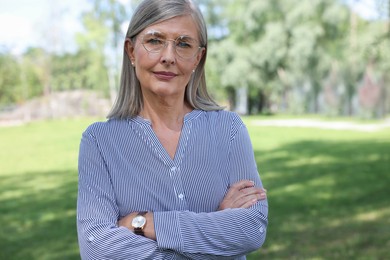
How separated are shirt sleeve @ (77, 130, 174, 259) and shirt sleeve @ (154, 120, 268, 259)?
6cm

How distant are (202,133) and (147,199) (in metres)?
0.31

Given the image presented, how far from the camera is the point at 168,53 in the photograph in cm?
191

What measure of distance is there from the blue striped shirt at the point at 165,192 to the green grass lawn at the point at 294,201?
3.74 m

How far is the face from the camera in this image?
1.91 metres

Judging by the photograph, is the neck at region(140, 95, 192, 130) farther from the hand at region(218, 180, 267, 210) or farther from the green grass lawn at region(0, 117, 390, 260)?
the green grass lawn at region(0, 117, 390, 260)

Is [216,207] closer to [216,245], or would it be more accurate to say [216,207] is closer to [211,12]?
[216,245]

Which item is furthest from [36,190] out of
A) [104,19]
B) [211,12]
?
[104,19]

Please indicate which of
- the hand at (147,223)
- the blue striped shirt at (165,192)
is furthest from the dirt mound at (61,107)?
the hand at (147,223)

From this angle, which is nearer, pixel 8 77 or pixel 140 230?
pixel 140 230

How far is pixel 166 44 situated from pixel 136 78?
0.21 metres

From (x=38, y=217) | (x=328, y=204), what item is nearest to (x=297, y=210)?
(x=328, y=204)

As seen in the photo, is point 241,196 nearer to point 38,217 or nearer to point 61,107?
point 38,217

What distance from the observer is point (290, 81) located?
36406 millimetres

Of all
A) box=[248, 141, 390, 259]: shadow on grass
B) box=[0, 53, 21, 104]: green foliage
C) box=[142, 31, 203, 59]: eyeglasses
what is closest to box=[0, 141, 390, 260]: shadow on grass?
box=[248, 141, 390, 259]: shadow on grass
